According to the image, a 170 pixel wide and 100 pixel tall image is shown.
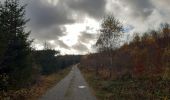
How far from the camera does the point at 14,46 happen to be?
22969 millimetres

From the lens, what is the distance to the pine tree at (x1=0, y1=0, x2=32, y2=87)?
2194 centimetres

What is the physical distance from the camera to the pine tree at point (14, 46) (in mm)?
21938

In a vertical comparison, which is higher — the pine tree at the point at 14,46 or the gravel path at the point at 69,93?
the pine tree at the point at 14,46

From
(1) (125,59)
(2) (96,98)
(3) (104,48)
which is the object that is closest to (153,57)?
(1) (125,59)

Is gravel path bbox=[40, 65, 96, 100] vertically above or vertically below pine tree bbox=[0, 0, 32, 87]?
below

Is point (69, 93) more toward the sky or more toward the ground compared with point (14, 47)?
more toward the ground

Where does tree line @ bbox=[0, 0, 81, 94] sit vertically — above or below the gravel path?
above

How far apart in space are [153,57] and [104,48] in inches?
552

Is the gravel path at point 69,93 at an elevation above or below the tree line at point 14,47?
below

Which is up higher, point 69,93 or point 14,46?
point 14,46

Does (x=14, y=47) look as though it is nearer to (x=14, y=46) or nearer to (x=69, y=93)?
(x=14, y=46)

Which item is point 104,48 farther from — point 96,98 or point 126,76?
point 96,98

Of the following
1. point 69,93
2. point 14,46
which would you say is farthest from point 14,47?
point 69,93

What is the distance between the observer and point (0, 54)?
18.6 meters
